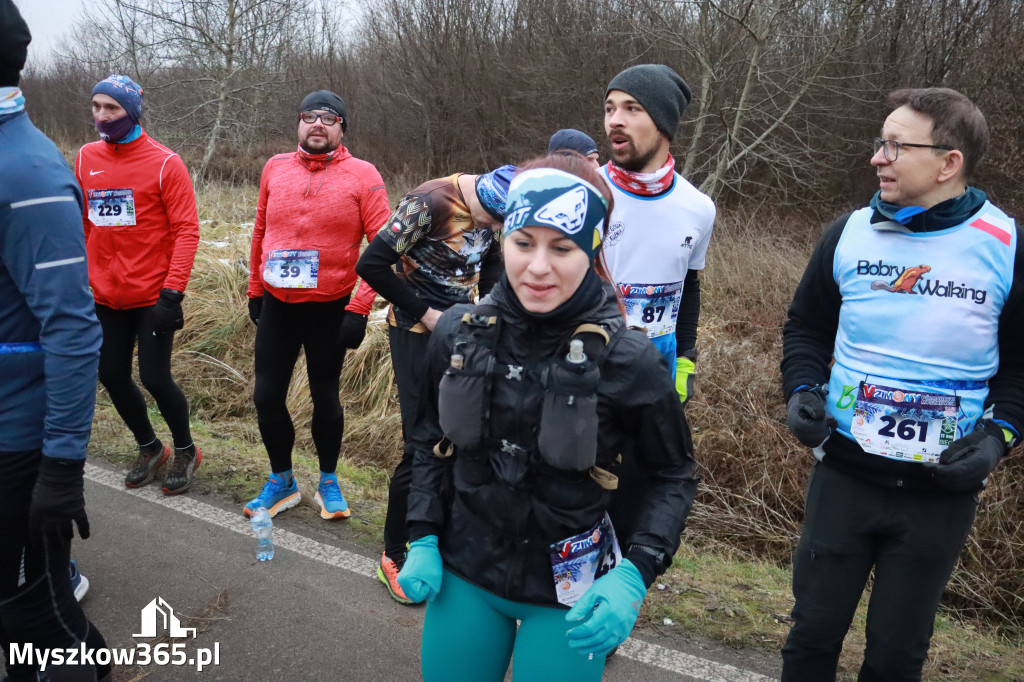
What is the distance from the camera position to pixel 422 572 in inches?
77.1

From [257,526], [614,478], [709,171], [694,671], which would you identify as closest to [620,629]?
[614,478]

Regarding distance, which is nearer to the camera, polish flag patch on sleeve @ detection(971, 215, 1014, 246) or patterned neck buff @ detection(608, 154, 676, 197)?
polish flag patch on sleeve @ detection(971, 215, 1014, 246)

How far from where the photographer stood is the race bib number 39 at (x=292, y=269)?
3973 millimetres

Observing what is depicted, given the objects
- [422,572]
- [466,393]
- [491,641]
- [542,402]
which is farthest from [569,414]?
[491,641]

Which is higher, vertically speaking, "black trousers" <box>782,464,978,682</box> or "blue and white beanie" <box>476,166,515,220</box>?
"blue and white beanie" <box>476,166,515,220</box>

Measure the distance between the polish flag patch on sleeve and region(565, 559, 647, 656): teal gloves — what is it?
1535 mm

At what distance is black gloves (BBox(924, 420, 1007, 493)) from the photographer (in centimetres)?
223

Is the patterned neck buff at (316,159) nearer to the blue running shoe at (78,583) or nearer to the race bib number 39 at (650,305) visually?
the race bib number 39 at (650,305)

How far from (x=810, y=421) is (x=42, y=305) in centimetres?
231

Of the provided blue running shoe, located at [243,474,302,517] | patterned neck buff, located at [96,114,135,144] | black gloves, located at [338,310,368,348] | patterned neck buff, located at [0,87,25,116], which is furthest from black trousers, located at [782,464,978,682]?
patterned neck buff, located at [96,114,135,144]

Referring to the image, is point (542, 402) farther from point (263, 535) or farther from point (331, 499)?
point (331, 499)

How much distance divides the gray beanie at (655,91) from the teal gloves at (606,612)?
1.99 m

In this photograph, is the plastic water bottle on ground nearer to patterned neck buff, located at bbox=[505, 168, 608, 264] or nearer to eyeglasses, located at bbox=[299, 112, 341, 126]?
eyeglasses, located at bbox=[299, 112, 341, 126]

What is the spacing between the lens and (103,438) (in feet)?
17.6
